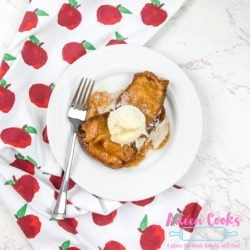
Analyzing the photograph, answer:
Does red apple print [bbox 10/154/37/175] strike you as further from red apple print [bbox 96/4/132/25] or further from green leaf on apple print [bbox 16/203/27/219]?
red apple print [bbox 96/4/132/25]

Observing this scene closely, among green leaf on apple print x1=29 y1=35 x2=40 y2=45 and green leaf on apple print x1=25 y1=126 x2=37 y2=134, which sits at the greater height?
green leaf on apple print x1=29 y1=35 x2=40 y2=45

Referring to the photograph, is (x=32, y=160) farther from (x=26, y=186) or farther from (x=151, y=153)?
(x=151, y=153)

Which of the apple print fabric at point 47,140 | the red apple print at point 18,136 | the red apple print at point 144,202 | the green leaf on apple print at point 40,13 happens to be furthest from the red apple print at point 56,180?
the green leaf on apple print at point 40,13

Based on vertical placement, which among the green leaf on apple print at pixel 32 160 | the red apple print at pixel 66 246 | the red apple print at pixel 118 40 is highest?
the red apple print at pixel 118 40

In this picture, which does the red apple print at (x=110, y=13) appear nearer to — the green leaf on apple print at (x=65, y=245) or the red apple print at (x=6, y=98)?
the red apple print at (x=6, y=98)

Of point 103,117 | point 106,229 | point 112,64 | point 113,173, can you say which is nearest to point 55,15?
point 112,64

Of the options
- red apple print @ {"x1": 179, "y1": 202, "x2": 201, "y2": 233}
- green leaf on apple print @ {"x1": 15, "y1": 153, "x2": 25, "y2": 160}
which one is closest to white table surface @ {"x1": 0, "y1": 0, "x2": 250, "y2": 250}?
red apple print @ {"x1": 179, "y1": 202, "x2": 201, "y2": 233}
